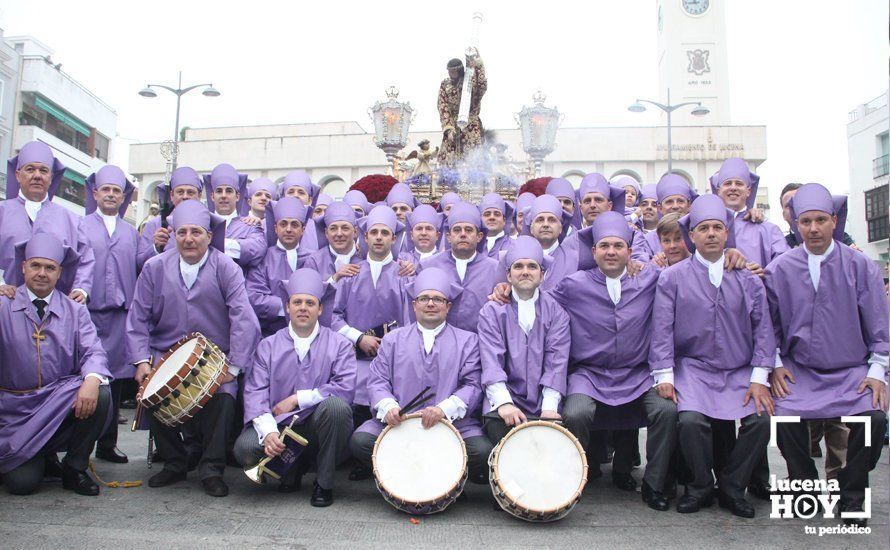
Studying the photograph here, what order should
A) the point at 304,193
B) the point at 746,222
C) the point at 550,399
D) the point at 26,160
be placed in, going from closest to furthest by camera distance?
the point at 550,399, the point at 26,160, the point at 746,222, the point at 304,193

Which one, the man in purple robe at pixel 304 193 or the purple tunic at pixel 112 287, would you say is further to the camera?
the man in purple robe at pixel 304 193

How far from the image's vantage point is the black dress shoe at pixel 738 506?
14.4 ft

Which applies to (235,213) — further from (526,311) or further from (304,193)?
(526,311)

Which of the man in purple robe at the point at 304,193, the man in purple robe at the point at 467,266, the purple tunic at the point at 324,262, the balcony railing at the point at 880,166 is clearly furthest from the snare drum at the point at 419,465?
the balcony railing at the point at 880,166

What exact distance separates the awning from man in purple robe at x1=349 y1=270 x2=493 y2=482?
31.8 metres

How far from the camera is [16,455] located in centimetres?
464

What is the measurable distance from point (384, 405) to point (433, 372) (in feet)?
1.41

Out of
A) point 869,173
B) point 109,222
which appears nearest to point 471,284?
point 109,222

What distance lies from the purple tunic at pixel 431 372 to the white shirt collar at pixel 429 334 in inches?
1.0

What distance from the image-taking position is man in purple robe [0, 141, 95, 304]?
18.1 ft

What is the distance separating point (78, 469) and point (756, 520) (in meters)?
4.36

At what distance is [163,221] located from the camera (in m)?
6.20

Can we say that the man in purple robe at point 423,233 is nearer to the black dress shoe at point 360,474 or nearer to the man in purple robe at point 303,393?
the man in purple robe at point 303,393

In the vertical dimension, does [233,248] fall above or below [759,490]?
above
